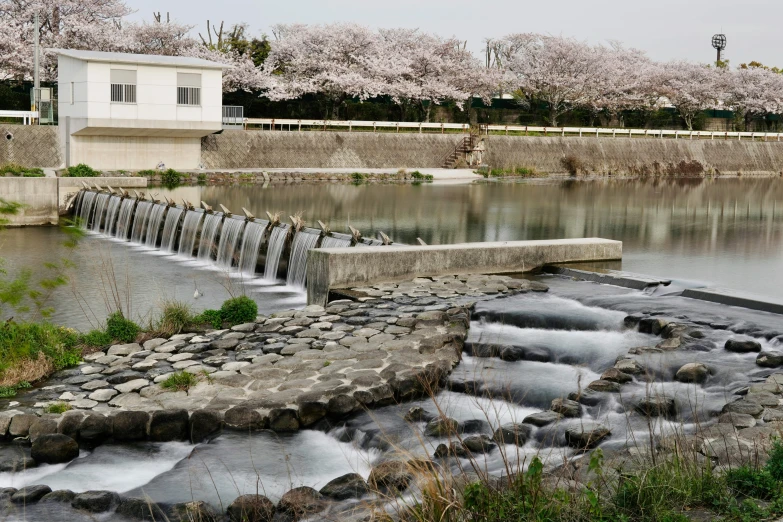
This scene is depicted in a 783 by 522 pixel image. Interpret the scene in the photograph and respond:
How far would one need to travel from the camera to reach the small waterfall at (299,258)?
16250mm

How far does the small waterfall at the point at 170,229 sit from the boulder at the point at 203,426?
13.6 meters

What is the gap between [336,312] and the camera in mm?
11641

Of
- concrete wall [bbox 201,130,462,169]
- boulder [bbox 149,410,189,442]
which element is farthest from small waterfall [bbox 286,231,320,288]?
concrete wall [bbox 201,130,462,169]

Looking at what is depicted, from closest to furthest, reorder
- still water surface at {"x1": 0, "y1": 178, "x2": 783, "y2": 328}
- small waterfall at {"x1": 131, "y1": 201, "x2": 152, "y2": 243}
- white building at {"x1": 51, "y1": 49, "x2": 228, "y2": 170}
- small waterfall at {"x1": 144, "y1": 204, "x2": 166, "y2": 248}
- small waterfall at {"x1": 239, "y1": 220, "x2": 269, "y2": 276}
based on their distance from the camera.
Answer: still water surface at {"x1": 0, "y1": 178, "x2": 783, "y2": 328} → small waterfall at {"x1": 239, "y1": 220, "x2": 269, "y2": 276} → small waterfall at {"x1": 144, "y1": 204, "x2": 166, "y2": 248} → small waterfall at {"x1": 131, "y1": 201, "x2": 152, "y2": 243} → white building at {"x1": 51, "y1": 49, "x2": 228, "y2": 170}

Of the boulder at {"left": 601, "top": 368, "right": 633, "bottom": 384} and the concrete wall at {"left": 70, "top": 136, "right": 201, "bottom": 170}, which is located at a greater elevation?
the concrete wall at {"left": 70, "top": 136, "right": 201, "bottom": 170}

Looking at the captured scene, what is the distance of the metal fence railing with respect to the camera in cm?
4119

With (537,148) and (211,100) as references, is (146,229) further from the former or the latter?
(537,148)

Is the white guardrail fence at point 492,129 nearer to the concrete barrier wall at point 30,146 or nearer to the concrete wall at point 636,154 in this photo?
the concrete wall at point 636,154

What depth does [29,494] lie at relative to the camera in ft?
21.4

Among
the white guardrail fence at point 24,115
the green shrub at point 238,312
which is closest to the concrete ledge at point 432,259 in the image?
the green shrub at point 238,312

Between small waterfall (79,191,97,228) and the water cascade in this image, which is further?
small waterfall (79,191,97,228)

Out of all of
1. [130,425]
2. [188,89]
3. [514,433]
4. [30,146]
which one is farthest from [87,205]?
[514,433]

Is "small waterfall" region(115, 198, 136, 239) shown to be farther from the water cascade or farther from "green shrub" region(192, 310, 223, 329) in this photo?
"green shrub" region(192, 310, 223, 329)

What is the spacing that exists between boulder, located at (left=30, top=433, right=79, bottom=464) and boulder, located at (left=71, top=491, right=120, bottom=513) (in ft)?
3.48
